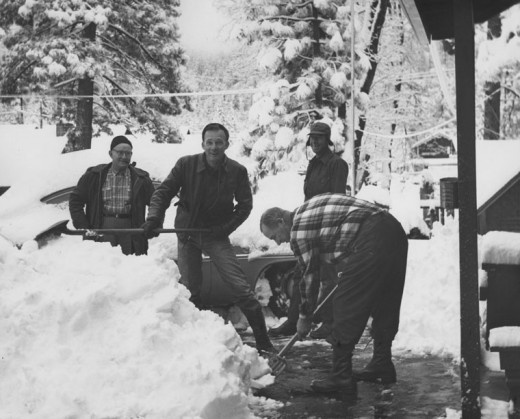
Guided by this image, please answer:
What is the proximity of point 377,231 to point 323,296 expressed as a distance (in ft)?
5.32

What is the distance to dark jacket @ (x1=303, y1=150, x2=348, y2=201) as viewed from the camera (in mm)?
7852

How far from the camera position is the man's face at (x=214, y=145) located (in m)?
6.58

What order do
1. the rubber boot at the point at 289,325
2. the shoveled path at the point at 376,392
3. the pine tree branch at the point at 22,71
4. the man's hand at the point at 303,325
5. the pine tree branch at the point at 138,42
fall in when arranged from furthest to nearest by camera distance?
the pine tree branch at the point at 138,42, the pine tree branch at the point at 22,71, the rubber boot at the point at 289,325, the man's hand at the point at 303,325, the shoveled path at the point at 376,392

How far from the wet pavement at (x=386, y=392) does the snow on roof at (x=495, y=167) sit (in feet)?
13.2

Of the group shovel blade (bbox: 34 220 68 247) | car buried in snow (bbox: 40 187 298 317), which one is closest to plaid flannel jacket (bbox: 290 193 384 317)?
shovel blade (bbox: 34 220 68 247)

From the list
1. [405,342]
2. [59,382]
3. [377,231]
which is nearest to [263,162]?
[405,342]

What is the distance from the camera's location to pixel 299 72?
17.7m

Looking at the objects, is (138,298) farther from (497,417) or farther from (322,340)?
(322,340)

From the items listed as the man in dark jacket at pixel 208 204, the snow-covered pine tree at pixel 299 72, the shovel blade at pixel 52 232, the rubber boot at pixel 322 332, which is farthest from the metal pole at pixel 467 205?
the snow-covered pine tree at pixel 299 72

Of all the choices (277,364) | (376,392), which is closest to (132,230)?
(277,364)

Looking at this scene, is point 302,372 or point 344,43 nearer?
point 302,372

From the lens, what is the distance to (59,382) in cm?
405

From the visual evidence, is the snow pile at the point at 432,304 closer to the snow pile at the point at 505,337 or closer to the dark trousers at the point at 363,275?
the dark trousers at the point at 363,275

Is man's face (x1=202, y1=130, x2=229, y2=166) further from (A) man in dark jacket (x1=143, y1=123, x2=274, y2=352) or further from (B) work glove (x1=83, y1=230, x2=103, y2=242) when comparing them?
(B) work glove (x1=83, y1=230, x2=103, y2=242)
